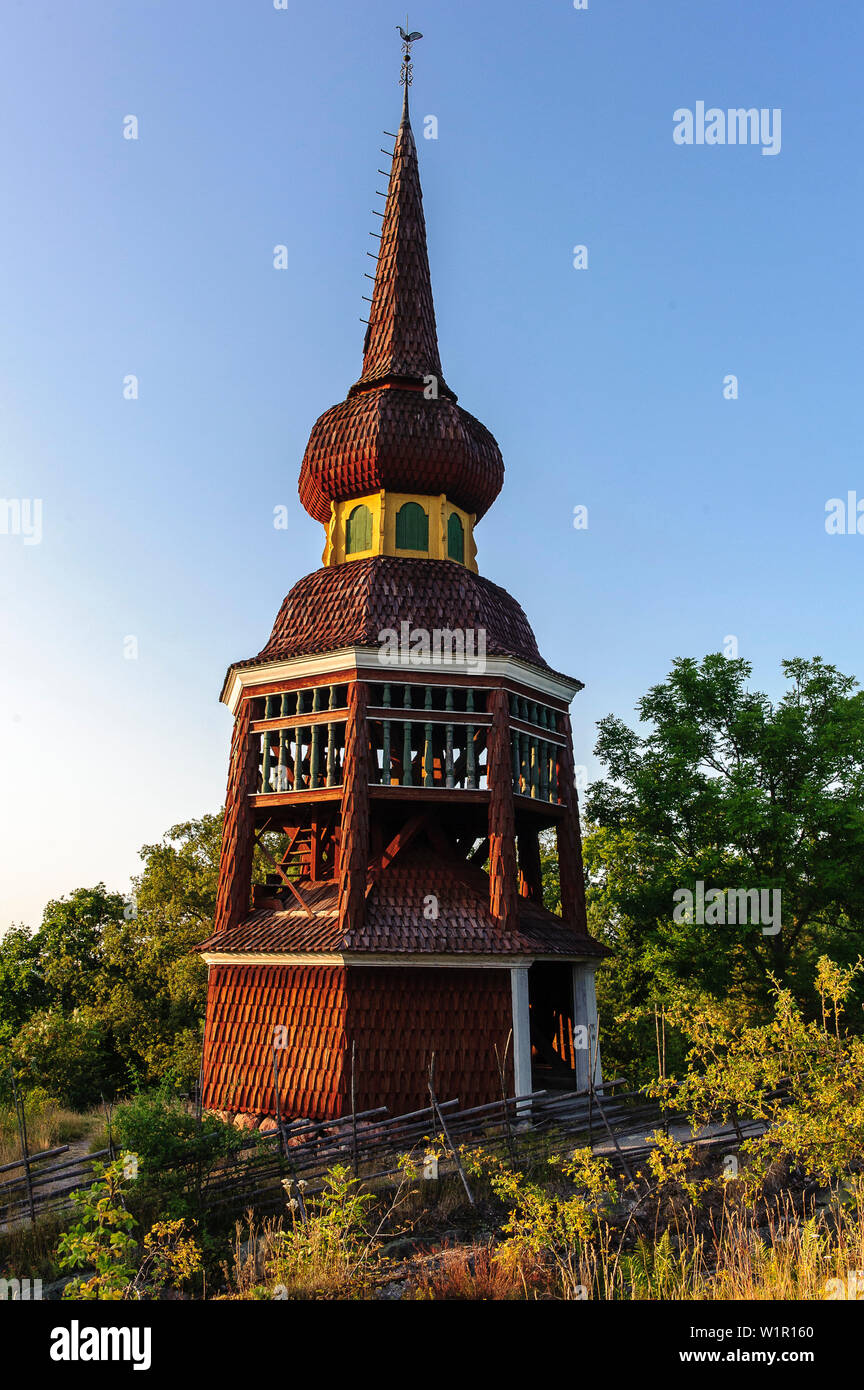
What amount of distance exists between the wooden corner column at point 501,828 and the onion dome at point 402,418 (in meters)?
7.77

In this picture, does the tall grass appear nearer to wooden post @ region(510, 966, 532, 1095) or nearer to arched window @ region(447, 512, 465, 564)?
wooden post @ region(510, 966, 532, 1095)

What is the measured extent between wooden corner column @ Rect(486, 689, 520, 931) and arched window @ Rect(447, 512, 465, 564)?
613cm

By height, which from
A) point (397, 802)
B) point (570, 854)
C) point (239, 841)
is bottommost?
point (570, 854)

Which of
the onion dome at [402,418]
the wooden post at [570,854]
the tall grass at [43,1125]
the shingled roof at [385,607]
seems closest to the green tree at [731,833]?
the wooden post at [570,854]

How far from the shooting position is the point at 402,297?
28.9m

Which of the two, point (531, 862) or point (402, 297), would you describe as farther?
point (402, 297)

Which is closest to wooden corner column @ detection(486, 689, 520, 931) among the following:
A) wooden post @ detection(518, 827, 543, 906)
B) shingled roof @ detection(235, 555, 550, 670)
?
shingled roof @ detection(235, 555, 550, 670)

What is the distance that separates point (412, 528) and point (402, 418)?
305cm

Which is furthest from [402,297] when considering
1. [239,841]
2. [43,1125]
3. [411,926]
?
[43,1125]

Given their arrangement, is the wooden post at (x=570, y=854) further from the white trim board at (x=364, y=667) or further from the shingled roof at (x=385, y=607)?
the shingled roof at (x=385, y=607)

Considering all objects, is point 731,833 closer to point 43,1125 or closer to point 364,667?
point 364,667

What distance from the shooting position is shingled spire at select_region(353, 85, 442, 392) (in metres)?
28.1

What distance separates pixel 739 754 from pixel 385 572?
38.3 ft
